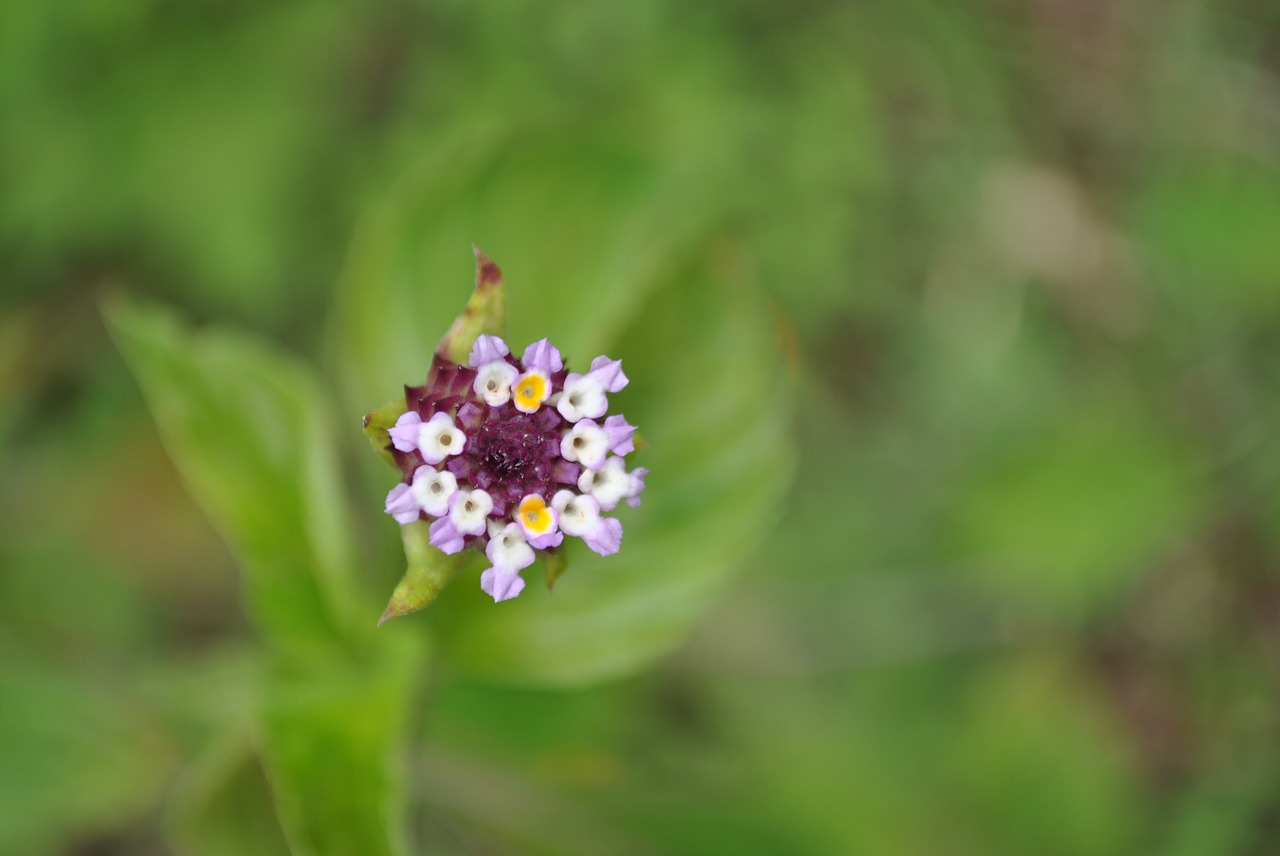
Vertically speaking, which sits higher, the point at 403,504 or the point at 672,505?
the point at 672,505

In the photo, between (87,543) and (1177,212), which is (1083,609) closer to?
(1177,212)

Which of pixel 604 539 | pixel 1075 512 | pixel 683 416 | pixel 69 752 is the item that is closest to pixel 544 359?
pixel 604 539

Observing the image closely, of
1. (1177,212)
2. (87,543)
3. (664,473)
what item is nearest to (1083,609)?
(1177,212)

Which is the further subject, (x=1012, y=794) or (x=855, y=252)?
(x=855, y=252)

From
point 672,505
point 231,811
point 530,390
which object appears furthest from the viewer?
point 672,505

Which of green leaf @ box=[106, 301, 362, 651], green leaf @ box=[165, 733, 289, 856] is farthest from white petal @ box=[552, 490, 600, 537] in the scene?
green leaf @ box=[165, 733, 289, 856]

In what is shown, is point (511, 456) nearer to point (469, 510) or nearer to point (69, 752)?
point (469, 510)

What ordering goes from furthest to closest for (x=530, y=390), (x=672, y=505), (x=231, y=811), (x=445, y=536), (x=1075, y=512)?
(x=1075, y=512), (x=672, y=505), (x=231, y=811), (x=530, y=390), (x=445, y=536)

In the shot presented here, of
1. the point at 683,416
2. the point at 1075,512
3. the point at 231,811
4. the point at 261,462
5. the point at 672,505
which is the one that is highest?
the point at 1075,512
